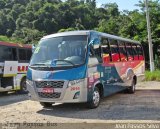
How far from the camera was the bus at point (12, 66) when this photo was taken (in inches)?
643

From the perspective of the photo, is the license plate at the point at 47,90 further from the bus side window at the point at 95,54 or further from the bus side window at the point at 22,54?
the bus side window at the point at 22,54

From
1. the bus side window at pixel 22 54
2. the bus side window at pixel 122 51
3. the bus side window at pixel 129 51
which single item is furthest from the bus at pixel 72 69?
the bus side window at pixel 22 54

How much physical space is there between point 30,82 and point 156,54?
2358cm

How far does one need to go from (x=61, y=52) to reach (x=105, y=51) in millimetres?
2059

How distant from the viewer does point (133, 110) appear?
1078 centimetres

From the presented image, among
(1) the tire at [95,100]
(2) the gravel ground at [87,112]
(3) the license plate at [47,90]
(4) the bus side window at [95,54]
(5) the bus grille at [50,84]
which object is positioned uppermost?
(4) the bus side window at [95,54]

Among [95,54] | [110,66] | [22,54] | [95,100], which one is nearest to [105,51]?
[110,66]

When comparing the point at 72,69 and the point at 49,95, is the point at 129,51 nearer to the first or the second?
the point at 72,69

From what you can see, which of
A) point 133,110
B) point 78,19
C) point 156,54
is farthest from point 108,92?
point 78,19

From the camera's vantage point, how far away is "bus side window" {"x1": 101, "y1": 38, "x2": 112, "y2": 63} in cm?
1228

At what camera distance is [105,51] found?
12.5 metres

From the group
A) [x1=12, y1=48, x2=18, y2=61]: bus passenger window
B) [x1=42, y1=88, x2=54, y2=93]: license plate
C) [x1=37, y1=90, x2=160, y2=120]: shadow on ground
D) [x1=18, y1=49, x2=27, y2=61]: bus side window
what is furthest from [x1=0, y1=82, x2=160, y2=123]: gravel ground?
[x1=18, y1=49, x2=27, y2=61]: bus side window

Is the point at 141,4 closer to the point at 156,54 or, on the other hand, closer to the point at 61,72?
the point at 156,54

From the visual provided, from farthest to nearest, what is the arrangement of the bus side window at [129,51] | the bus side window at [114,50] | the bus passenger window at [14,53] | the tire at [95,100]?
1. the bus passenger window at [14,53]
2. the bus side window at [129,51]
3. the bus side window at [114,50]
4. the tire at [95,100]
